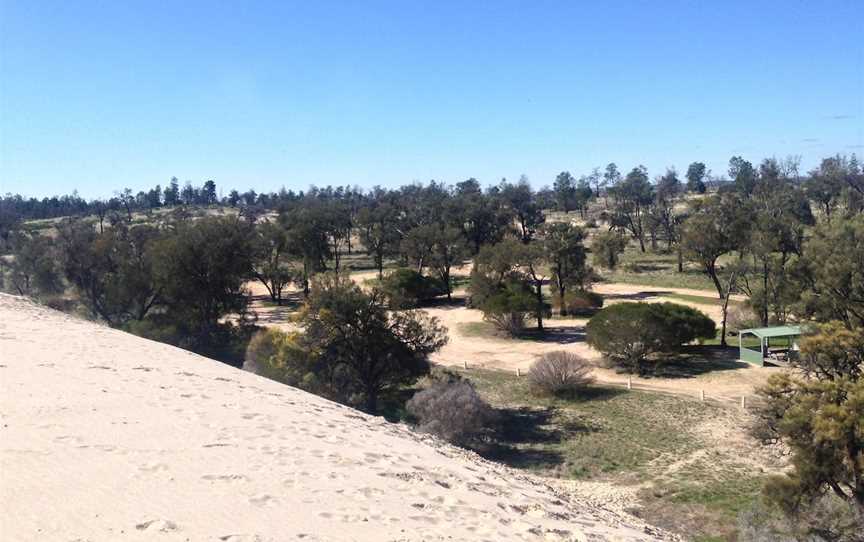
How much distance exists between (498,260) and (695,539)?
32731 mm

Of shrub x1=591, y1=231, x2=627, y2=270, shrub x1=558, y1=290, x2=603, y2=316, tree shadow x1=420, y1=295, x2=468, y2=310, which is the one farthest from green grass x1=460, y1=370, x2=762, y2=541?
shrub x1=591, y1=231, x2=627, y2=270

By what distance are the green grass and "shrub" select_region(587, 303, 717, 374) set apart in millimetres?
3839

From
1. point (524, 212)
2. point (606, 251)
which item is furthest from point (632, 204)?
point (606, 251)

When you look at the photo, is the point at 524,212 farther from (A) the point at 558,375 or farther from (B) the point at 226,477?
(B) the point at 226,477

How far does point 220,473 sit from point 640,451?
16.4m

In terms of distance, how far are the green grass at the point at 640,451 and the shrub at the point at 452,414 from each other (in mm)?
848

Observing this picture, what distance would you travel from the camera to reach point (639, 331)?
104ft

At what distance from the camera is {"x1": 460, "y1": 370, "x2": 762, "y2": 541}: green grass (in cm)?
1659

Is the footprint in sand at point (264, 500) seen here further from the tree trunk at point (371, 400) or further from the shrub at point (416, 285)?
the shrub at point (416, 285)

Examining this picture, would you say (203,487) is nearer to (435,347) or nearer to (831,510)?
(831,510)

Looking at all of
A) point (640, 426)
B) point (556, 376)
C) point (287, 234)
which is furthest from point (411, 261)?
point (640, 426)

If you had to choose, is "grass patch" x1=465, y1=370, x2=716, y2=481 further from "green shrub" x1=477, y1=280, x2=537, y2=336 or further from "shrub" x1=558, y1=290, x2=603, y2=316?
"shrub" x1=558, y1=290, x2=603, y2=316

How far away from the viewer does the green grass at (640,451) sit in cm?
1659

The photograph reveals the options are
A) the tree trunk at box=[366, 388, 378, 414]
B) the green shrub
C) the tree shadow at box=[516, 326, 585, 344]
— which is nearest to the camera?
the tree trunk at box=[366, 388, 378, 414]
